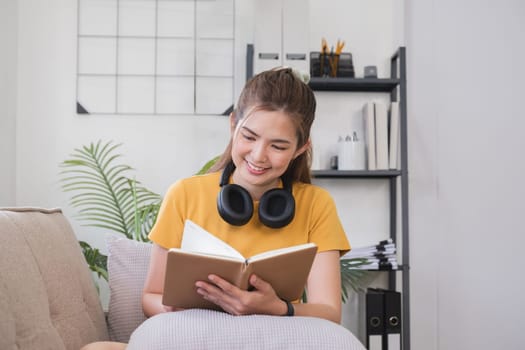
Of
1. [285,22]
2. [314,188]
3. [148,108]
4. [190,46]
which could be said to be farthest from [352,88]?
[314,188]

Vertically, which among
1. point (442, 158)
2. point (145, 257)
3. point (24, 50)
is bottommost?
point (145, 257)

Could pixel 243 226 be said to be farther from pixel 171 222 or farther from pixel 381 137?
pixel 381 137

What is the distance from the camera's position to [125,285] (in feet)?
5.26

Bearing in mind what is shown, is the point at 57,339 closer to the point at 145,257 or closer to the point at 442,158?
the point at 145,257

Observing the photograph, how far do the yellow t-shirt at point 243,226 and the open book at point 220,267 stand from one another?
26 cm

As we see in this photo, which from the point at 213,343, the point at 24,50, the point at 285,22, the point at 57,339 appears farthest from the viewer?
the point at 24,50

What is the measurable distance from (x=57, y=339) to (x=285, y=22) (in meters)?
1.67

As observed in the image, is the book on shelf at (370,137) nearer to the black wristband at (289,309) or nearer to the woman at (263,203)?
the woman at (263,203)

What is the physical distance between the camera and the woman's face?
1.41 metres

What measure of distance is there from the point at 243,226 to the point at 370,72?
4.41 ft

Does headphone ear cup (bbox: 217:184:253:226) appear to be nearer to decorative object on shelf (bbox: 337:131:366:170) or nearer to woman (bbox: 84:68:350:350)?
woman (bbox: 84:68:350:350)

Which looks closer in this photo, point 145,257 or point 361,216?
point 145,257

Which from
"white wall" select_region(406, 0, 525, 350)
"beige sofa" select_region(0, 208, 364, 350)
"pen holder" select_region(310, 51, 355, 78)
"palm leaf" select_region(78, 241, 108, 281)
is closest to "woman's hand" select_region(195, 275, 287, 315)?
"beige sofa" select_region(0, 208, 364, 350)

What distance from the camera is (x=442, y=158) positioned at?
277cm
